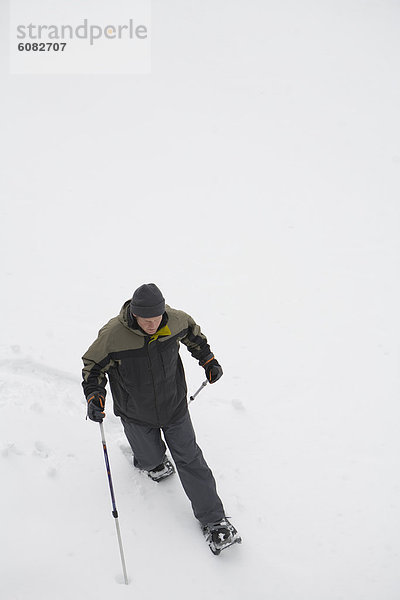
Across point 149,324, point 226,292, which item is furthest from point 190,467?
point 226,292

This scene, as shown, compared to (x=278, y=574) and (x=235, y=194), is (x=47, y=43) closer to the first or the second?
(x=235, y=194)

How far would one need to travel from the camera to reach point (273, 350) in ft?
22.9

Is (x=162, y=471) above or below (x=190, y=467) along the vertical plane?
below

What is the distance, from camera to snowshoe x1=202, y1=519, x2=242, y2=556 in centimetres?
396

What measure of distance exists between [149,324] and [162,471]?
1814 millimetres

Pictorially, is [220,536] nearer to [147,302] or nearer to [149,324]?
[149,324]

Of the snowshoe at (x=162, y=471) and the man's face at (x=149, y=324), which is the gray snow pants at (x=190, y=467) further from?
the man's face at (x=149, y=324)

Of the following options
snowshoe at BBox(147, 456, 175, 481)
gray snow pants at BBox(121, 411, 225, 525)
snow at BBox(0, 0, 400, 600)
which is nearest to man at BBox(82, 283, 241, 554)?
gray snow pants at BBox(121, 411, 225, 525)

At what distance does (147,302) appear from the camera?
347 cm

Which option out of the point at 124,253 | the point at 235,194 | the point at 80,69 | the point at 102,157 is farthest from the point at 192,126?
the point at 124,253

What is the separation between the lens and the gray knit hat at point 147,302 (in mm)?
3475

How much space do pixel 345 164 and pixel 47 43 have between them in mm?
13416

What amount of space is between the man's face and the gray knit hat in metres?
0.07

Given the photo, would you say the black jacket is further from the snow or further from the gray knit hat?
the snow
